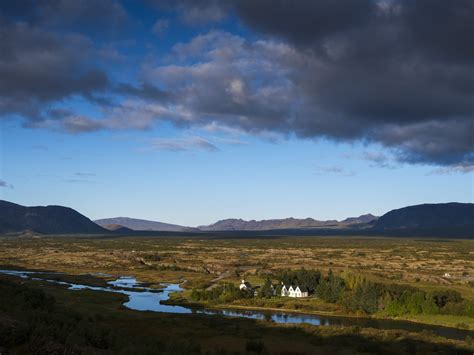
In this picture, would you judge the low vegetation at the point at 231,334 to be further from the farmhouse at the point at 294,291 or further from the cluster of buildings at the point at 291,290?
the farmhouse at the point at 294,291

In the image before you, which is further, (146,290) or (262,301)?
(146,290)

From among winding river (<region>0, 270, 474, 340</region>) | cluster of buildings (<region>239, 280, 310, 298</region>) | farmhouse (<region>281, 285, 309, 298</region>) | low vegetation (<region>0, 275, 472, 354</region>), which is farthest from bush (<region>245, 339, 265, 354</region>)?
farmhouse (<region>281, 285, 309, 298</region>)

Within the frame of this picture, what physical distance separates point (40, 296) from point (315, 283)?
55883 millimetres

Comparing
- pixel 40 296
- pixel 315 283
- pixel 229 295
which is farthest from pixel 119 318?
pixel 315 283

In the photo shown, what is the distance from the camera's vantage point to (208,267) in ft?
483

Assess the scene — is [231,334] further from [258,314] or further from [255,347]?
[258,314]

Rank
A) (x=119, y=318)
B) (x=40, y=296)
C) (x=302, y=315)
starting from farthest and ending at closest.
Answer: (x=302, y=315) < (x=119, y=318) < (x=40, y=296)

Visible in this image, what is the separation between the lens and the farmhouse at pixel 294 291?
9046 cm

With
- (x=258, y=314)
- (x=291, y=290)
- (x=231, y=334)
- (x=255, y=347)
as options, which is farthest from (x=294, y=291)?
(x=255, y=347)

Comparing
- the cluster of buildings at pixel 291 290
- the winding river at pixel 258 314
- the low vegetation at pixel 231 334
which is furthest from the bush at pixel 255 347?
the cluster of buildings at pixel 291 290

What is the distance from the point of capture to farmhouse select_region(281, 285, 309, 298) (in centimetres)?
9046

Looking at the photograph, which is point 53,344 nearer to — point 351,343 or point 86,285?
point 351,343

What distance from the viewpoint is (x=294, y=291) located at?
90.9m

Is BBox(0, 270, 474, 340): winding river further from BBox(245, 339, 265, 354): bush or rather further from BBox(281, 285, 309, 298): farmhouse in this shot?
BBox(245, 339, 265, 354): bush
